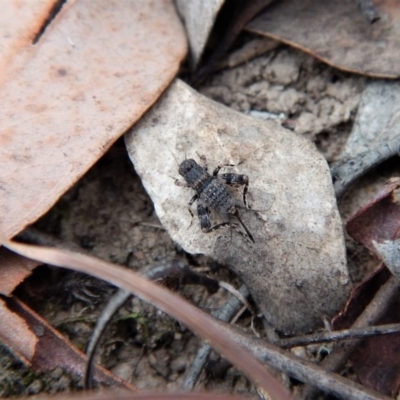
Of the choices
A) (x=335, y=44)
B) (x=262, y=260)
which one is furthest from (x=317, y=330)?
(x=335, y=44)

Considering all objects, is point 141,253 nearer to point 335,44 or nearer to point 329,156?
point 329,156

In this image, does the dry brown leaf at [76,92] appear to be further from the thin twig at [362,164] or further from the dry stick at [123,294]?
the thin twig at [362,164]

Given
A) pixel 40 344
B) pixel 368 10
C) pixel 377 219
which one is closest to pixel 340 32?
pixel 368 10

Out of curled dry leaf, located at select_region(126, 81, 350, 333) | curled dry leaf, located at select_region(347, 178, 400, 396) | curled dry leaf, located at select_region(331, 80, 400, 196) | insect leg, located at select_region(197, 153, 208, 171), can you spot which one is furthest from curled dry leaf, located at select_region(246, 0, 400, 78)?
insect leg, located at select_region(197, 153, 208, 171)

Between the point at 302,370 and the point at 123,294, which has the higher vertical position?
the point at 123,294

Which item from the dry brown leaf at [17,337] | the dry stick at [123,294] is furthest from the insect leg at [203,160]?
the dry brown leaf at [17,337]

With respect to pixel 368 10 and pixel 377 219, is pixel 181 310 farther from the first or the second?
pixel 368 10

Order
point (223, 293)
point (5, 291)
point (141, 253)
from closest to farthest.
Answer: point (5, 291), point (223, 293), point (141, 253)
